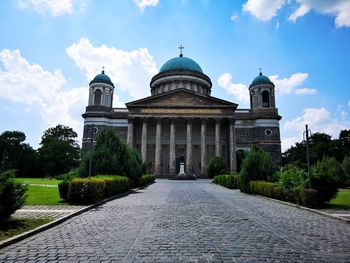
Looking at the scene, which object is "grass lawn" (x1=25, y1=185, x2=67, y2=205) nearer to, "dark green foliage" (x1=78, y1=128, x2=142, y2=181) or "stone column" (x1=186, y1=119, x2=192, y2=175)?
"dark green foliage" (x1=78, y1=128, x2=142, y2=181)

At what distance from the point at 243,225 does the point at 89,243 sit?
438cm

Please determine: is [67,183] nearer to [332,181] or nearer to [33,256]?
[33,256]

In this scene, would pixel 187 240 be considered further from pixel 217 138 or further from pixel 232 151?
pixel 232 151

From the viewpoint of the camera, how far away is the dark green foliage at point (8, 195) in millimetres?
7055

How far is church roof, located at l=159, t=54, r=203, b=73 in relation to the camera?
63.0 meters

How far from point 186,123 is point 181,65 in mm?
17633

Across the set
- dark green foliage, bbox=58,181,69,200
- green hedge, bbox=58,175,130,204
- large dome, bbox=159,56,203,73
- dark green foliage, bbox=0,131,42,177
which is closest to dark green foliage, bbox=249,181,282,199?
green hedge, bbox=58,175,130,204

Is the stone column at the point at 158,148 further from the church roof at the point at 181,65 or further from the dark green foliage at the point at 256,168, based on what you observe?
the dark green foliage at the point at 256,168

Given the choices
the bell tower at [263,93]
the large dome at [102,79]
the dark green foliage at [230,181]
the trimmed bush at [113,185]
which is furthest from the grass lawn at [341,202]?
the large dome at [102,79]

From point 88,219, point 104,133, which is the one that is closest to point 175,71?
point 104,133

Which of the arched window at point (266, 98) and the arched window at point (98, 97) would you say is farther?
the arched window at point (266, 98)

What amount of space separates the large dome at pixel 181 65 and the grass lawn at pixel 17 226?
187 ft

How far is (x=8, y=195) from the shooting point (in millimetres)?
7195

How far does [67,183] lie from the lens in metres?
13.0
